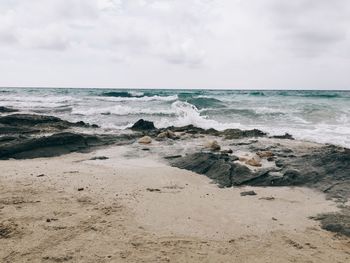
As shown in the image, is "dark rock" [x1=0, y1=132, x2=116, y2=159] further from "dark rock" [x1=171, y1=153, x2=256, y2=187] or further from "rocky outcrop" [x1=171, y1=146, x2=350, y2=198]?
"rocky outcrop" [x1=171, y1=146, x2=350, y2=198]

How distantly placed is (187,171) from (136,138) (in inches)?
198

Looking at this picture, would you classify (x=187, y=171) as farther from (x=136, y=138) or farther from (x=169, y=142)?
(x=136, y=138)

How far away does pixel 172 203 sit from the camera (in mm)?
6496

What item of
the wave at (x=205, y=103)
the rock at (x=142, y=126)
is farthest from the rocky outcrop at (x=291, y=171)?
the wave at (x=205, y=103)

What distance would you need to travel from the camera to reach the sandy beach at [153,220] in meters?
4.71

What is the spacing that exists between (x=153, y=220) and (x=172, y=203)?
2.76ft

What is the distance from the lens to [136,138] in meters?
13.7

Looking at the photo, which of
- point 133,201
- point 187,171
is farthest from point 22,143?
point 133,201

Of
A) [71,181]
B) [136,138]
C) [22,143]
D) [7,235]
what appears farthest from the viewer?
[136,138]

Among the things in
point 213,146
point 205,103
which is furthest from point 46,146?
point 205,103

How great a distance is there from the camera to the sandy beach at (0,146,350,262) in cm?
471

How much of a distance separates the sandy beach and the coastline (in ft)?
0.04

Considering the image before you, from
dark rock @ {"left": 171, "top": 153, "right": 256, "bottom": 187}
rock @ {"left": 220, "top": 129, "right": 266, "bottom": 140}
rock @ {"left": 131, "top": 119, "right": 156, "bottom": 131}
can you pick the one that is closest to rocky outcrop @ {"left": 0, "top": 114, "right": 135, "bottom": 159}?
rock @ {"left": 131, "top": 119, "right": 156, "bottom": 131}

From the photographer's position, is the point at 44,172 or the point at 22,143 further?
the point at 22,143
